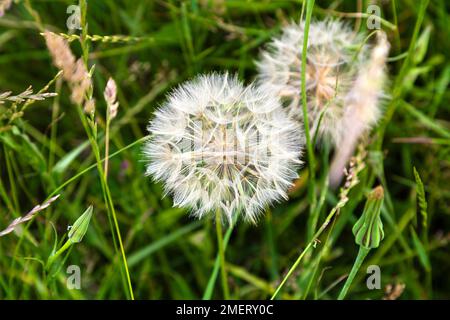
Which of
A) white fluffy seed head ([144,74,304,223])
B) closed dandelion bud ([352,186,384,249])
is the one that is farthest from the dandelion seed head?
closed dandelion bud ([352,186,384,249])

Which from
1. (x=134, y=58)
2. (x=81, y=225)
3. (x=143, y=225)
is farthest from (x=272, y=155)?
(x=134, y=58)

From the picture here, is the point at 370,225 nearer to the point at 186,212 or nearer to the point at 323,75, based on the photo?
the point at 323,75

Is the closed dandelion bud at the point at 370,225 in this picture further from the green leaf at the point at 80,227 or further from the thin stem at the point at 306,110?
the green leaf at the point at 80,227

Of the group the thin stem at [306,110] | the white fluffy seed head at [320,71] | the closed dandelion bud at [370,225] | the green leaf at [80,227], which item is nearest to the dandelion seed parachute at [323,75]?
the white fluffy seed head at [320,71]

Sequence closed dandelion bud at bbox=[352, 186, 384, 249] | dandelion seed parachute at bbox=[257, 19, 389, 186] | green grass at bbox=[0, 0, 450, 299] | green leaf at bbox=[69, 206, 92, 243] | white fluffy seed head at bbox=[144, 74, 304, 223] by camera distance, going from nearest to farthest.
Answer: closed dandelion bud at bbox=[352, 186, 384, 249], green leaf at bbox=[69, 206, 92, 243], white fluffy seed head at bbox=[144, 74, 304, 223], dandelion seed parachute at bbox=[257, 19, 389, 186], green grass at bbox=[0, 0, 450, 299]

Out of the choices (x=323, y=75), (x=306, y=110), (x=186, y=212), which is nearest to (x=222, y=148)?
(x=306, y=110)

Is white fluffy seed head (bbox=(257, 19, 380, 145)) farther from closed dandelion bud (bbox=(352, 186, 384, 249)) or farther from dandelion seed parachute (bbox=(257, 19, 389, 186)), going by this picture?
closed dandelion bud (bbox=(352, 186, 384, 249))
